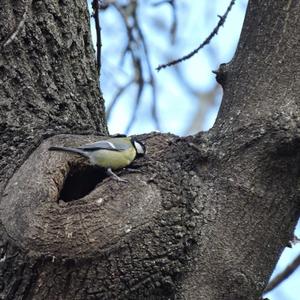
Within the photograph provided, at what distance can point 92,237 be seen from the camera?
61.5 inches

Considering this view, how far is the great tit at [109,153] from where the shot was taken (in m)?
1.80

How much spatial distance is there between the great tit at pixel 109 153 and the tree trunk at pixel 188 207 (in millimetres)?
28

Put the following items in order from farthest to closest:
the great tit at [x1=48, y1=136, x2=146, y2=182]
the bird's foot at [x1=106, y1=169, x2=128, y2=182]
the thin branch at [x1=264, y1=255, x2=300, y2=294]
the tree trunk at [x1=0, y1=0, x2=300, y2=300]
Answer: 1. the thin branch at [x1=264, y1=255, x2=300, y2=294]
2. the great tit at [x1=48, y1=136, x2=146, y2=182]
3. the bird's foot at [x1=106, y1=169, x2=128, y2=182]
4. the tree trunk at [x1=0, y1=0, x2=300, y2=300]

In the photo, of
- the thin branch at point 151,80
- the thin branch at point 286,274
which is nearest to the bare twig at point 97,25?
the thin branch at point 151,80

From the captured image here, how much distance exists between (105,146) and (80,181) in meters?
0.12

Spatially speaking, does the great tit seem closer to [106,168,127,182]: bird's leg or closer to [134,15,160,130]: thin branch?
[106,168,127,182]: bird's leg

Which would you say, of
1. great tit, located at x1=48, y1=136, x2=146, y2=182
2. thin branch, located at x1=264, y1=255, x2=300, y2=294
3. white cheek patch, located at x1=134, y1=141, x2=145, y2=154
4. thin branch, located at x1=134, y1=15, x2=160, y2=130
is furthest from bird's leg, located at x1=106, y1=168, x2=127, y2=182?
thin branch, located at x1=134, y1=15, x2=160, y2=130

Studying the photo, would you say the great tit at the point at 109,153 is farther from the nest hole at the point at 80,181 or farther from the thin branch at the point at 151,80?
the thin branch at the point at 151,80

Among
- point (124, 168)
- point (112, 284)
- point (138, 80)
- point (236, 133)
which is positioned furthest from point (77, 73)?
point (138, 80)

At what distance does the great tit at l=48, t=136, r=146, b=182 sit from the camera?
180cm

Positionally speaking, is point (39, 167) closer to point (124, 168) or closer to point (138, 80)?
point (124, 168)

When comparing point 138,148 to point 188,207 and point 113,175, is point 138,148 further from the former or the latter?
point 188,207

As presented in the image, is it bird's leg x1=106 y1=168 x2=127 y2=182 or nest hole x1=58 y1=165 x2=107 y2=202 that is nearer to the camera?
bird's leg x1=106 y1=168 x2=127 y2=182

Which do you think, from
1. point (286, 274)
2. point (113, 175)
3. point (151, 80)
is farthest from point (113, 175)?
point (151, 80)
